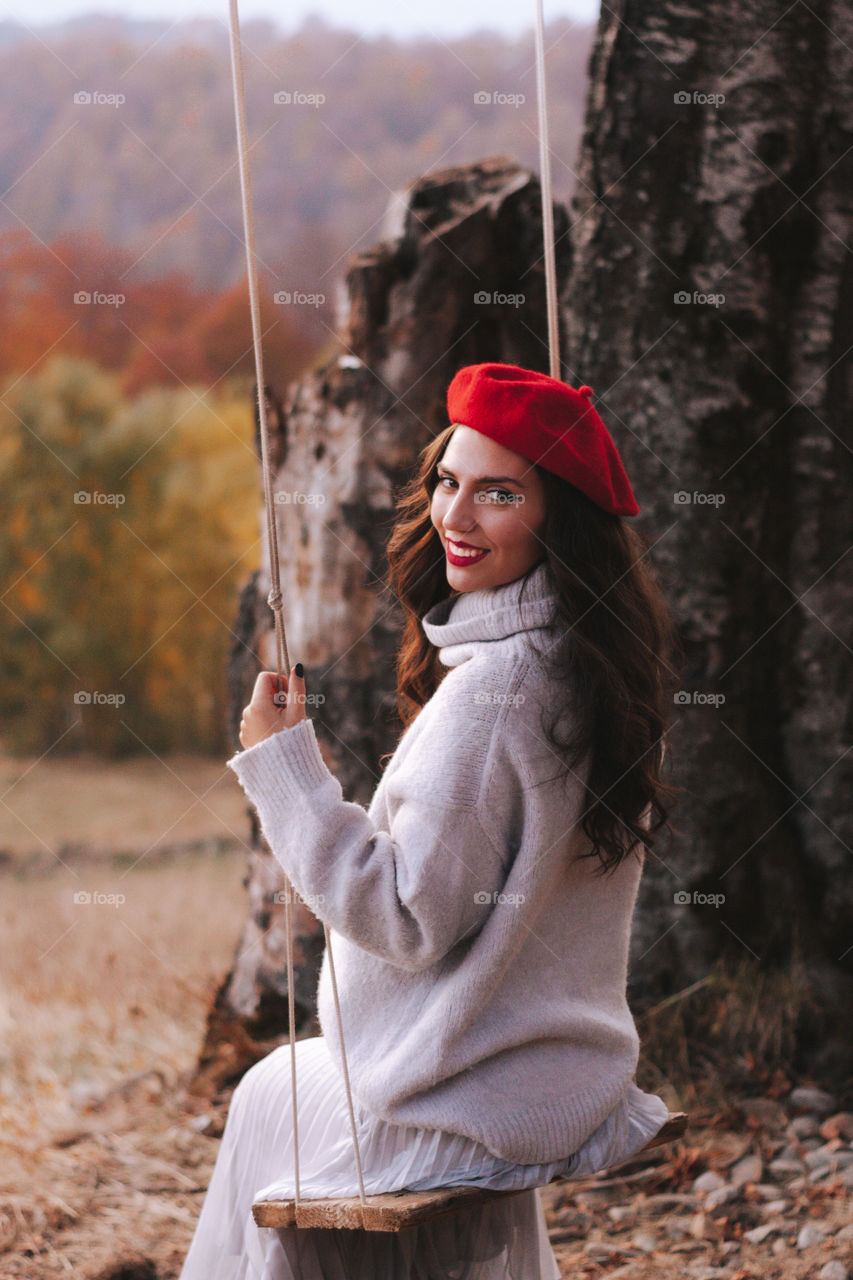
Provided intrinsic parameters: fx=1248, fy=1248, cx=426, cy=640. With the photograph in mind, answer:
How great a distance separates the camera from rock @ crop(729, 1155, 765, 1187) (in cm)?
249

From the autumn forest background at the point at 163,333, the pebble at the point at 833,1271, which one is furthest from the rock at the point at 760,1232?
the autumn forest background at the point at 163,333

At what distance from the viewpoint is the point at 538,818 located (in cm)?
138

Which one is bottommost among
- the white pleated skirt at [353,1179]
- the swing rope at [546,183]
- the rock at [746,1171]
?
the rock at [746,1171]

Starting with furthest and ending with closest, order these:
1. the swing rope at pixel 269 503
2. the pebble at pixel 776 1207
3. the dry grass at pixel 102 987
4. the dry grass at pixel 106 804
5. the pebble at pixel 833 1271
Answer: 1. the dry grass at pixel 106 804
2. the dry grass at pixel 102 987
3. the pebble at pixel 776 1207
4. the pebble at pixel 833 1271
5. the swing rope at pixel 269 503

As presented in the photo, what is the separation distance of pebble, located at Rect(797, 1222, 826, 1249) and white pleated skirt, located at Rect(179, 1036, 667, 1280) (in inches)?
30.8

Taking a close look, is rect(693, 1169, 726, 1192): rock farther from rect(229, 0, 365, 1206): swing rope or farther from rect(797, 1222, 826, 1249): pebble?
rect(229, 0, 365, 1206): swing rope

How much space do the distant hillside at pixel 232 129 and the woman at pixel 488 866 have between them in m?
7.52

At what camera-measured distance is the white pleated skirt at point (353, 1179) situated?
55.9 inches

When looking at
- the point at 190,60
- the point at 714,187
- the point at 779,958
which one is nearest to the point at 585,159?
the point at 714,187

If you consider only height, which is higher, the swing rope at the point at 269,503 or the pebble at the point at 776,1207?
the swing rope at the point at 269,503

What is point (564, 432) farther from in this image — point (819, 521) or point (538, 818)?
point (819, 521)

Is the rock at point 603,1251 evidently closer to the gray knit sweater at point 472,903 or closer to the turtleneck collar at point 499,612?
the gray knit sweater at point 472,903

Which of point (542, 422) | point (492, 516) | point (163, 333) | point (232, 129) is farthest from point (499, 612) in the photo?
point (232, 129)

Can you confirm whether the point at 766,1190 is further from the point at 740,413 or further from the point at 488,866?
the point at 740,413
